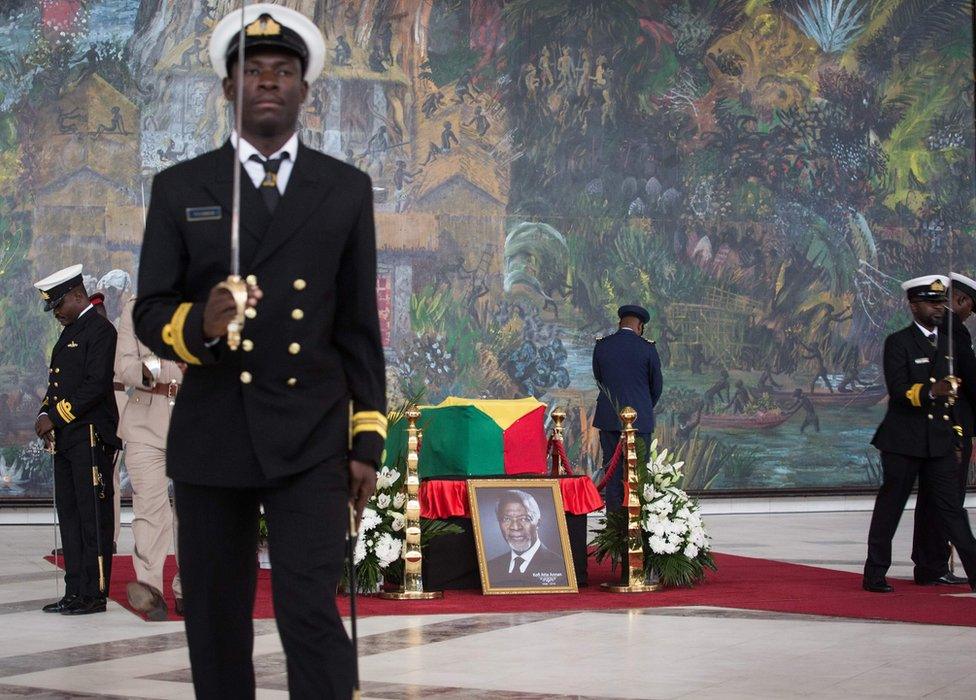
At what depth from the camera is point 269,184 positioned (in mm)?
3686

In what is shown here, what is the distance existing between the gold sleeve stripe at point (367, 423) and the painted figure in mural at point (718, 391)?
15.6m

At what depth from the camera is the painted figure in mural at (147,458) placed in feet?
27.3

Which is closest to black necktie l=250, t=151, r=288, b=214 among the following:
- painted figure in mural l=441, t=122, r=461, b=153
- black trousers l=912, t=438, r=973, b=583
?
black trousers l=912, t=438, r=973, b=583

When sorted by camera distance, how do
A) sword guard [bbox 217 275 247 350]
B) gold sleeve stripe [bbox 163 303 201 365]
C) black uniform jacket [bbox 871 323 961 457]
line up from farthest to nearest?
black uniform jacket [bbox 871 323 961 457], gold sleeve stripe [bbox 163 303 201 365], sword guard [bbox 217 275 247 350]

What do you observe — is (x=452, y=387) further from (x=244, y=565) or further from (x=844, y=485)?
(x=244, y=565)

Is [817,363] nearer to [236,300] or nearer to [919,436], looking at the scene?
[919,436]

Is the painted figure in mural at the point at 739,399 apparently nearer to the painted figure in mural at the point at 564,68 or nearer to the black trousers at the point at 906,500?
the painted figure in mural at the point at 564,68

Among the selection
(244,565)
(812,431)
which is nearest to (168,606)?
(244,565)

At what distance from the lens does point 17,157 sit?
661 inches

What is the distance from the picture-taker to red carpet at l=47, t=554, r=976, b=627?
28.1 ft

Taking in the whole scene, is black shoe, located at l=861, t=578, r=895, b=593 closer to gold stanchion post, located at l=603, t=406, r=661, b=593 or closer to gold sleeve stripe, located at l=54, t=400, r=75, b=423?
gold stanchion post, located at l=603, t=406, r=661, b=593

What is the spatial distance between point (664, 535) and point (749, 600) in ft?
2.76

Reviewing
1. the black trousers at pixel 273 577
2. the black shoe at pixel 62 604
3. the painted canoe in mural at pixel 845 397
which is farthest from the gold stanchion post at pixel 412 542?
the painted canoe in mural at pixel 845 397

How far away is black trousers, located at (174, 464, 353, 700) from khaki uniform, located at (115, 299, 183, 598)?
4.73 metres
